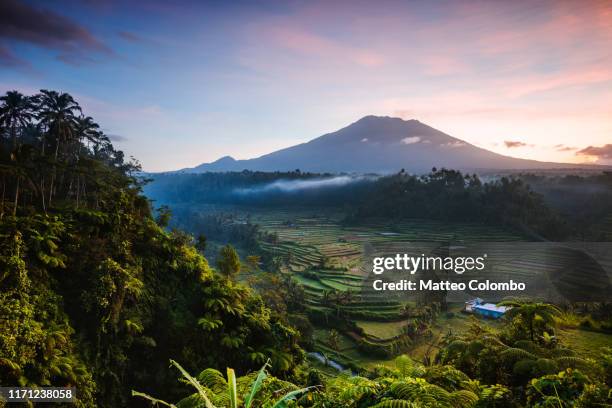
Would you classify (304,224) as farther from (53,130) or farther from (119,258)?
(119,258)

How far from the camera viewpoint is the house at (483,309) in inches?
1039

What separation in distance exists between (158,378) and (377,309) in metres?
24.3

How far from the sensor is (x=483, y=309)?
28.1 metres

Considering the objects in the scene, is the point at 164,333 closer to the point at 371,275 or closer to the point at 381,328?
the point at 381,328

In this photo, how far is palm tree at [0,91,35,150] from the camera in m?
17.5

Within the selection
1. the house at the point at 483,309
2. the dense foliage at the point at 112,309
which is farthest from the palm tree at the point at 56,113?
the house at the point at 483,309

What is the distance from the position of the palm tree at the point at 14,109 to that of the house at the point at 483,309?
3236cm

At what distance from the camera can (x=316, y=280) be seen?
38.9 metres

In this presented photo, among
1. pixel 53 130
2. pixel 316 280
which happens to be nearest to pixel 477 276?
pixel 316 280

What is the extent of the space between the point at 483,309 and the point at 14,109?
33987 millimetres

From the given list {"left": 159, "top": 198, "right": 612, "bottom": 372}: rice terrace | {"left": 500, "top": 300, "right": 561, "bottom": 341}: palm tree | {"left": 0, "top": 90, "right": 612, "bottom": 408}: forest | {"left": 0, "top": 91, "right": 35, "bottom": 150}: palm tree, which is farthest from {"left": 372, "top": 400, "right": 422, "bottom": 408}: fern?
{"left": 0, "top": 91, "right": 35, "bottom": 150}: palm tree

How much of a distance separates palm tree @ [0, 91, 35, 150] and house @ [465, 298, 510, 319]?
106ft

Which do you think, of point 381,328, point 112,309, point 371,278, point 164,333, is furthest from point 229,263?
point 371,278

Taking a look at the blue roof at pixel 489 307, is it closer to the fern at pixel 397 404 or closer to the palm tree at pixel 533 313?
the palm tree at pixel 533 313
